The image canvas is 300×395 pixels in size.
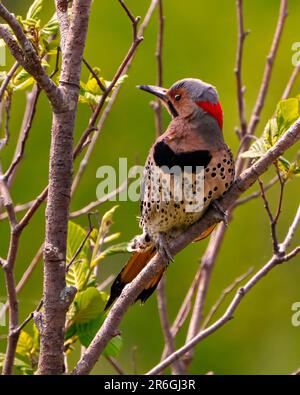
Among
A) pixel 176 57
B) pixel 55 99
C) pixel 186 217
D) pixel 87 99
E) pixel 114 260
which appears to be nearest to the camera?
pixel 55 99

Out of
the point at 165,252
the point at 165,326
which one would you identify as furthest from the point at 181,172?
the point at 165,326

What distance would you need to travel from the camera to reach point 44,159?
5016 millimetres

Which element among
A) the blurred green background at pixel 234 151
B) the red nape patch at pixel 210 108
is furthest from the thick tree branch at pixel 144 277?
the blurred green background at pixel 234 151

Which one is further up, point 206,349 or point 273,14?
point 273,14

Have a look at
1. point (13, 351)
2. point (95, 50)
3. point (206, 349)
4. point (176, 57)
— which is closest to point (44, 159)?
point (95, 50)

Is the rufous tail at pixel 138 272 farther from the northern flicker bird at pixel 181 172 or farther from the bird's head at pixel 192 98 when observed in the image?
the bird's head at pixel 192 98

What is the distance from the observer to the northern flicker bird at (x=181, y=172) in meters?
2.54

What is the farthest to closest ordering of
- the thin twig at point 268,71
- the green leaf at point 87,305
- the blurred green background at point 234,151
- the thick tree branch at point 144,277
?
the blurred green background at point 234,151
the thin twig at point 268,71
the green leaf at point 87,305
the thick tree branch at point 144,277

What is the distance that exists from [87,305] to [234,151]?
111 inches

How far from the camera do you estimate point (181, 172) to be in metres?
2.55

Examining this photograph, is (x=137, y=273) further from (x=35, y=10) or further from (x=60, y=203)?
(x=35, y=10)
